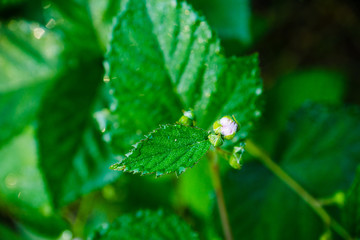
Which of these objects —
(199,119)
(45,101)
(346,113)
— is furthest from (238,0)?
(45,101)

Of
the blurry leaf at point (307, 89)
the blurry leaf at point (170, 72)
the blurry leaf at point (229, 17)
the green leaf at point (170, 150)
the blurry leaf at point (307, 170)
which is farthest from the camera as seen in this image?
the blurry leaf at point (307, 89)

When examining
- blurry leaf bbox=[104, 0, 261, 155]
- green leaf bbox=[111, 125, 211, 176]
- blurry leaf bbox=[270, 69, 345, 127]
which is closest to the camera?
green leaf bbox=[111, 125, 211, 176]

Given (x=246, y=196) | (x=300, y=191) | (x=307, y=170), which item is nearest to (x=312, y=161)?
(x=307, y=170)

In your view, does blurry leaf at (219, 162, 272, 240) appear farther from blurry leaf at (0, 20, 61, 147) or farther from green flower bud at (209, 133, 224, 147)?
blurry leaf at (0, 20, 61, 147)

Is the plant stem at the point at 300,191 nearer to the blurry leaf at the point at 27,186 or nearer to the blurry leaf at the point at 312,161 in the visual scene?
the blurry leaf at the point at 312,161

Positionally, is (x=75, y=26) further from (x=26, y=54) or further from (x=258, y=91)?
(x=258, y=91)

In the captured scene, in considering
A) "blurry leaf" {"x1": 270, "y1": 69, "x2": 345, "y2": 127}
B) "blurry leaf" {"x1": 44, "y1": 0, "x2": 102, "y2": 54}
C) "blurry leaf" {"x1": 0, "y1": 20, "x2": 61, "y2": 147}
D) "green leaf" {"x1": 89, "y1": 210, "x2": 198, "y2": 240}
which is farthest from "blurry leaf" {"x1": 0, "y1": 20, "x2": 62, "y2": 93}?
"blurry leaf" {"x1": 270, "y1": 69, "x2": 345, "y2": 127}

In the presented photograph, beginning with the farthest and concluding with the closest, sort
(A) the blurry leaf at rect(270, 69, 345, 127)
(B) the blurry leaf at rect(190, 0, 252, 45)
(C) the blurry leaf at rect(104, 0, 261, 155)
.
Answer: (A) the blurry leaf at rect(270, 69, 345, 127)
(B) the blurry leaf at rect(190, 0, 252, 45)
(C) the blurry leaf at rect(104, 0, 261, 155)

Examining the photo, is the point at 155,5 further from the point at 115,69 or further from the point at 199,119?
the point at 199,119

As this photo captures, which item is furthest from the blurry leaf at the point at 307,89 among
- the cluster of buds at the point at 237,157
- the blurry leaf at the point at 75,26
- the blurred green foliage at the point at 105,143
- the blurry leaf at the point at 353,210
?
the cluster of buds at the point at 237,157
